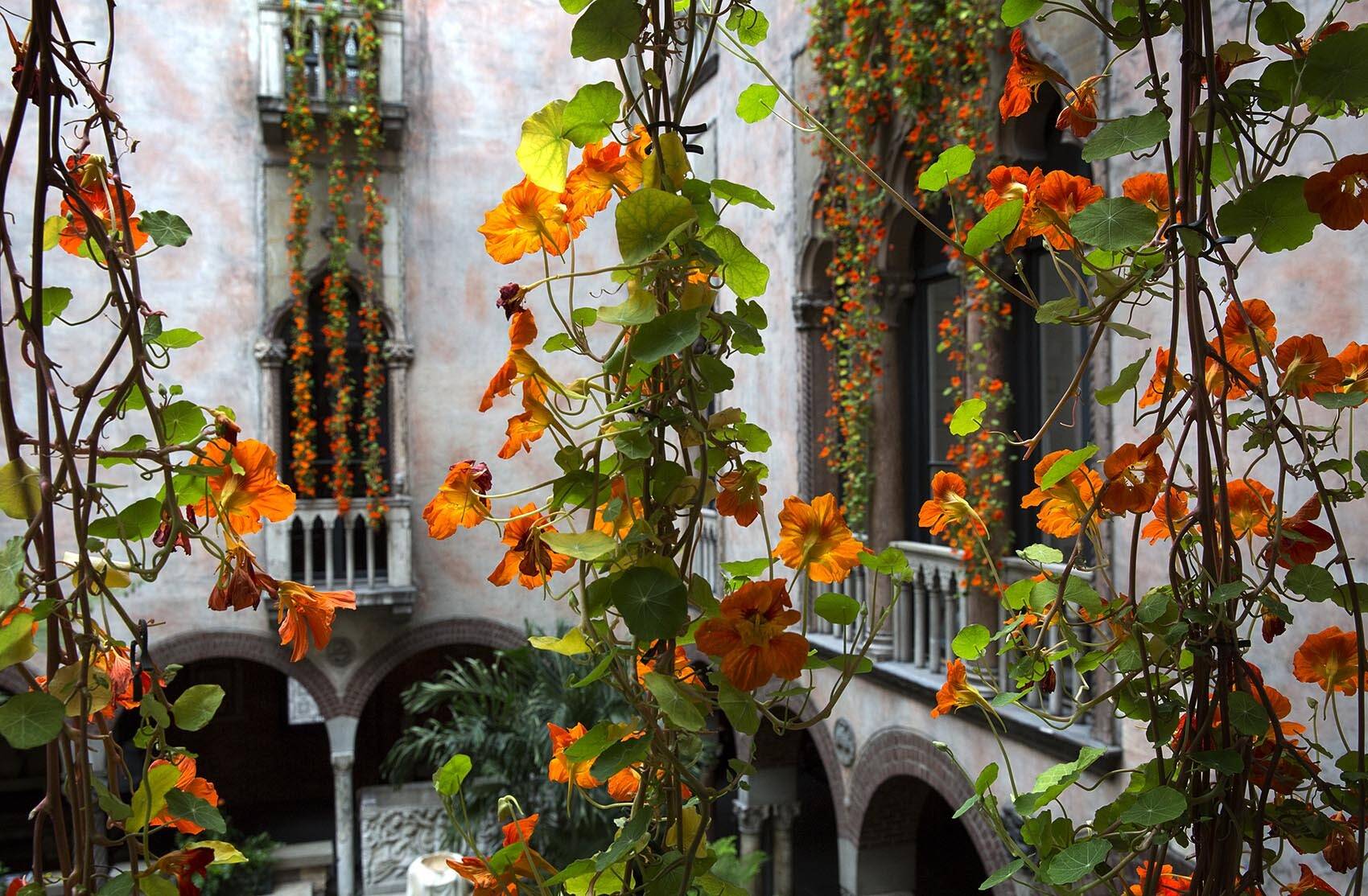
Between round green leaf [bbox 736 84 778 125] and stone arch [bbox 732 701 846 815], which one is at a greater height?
round green leaf [bbox 736 84 778 125]

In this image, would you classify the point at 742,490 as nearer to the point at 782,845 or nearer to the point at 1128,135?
the point at 1128,135

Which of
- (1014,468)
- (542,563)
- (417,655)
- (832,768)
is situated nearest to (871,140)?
(1014,468)

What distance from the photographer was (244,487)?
2.93ft

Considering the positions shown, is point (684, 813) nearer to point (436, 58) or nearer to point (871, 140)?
point (871, 140)

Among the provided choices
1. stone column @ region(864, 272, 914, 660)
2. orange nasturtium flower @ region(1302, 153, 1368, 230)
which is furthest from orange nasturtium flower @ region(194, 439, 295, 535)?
stone column @ region(864, 272, 914, 660)

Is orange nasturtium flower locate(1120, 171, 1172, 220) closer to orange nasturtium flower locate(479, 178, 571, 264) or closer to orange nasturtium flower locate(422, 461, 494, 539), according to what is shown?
orange nasturtium flower locate(479, 178, 571, 264)

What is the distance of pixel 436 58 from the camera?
9.18 metres

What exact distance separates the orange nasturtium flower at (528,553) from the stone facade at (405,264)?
5.89 m

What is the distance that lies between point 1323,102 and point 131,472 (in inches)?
340

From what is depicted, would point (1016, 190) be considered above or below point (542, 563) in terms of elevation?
above

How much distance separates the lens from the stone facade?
25.4 feet

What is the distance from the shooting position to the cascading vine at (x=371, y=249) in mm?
8438

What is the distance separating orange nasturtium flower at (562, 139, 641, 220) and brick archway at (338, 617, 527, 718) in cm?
795

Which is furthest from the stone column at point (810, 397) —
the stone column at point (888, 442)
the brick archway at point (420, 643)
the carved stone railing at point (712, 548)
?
the brick archway at point (420, 643)
